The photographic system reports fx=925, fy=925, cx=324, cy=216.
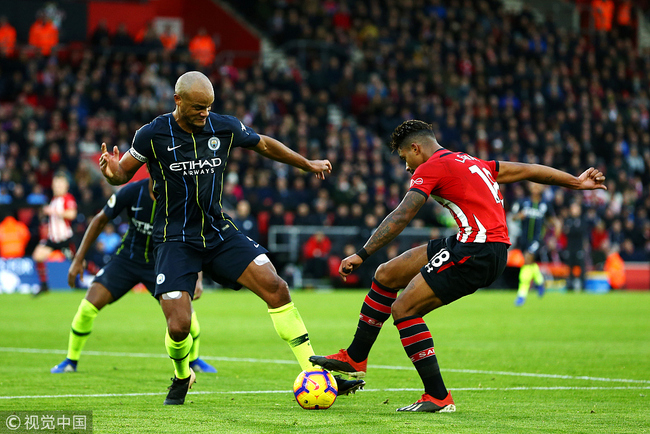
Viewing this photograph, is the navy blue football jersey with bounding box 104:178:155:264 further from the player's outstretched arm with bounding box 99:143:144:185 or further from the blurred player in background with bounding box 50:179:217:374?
the player's outstretched arm with bounding box 99:143:144:185

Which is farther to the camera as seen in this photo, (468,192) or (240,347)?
(240,347)

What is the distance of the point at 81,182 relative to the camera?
901 inches

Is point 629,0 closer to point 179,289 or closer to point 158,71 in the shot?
point 158,71

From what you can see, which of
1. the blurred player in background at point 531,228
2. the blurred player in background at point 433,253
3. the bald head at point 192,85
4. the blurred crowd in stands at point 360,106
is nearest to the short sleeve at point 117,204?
the bald head at point 192,85

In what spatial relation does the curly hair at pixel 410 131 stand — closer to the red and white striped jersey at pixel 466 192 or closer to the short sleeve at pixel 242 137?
the red and white striped jersey at pixel 466 192

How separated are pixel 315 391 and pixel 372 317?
72cm

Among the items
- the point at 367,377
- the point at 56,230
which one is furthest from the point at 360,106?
the point at 367,377

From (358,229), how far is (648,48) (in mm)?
20945

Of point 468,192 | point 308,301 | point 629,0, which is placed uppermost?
point 629,0

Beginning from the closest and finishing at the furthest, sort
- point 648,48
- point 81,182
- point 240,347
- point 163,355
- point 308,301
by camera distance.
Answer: point 163,355
point 240,347
point 308,301
point 81,182
point 648,48

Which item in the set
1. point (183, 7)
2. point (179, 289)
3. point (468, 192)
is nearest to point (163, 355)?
point (179, 289)

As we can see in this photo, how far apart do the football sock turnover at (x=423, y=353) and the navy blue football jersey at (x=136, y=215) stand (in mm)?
3127

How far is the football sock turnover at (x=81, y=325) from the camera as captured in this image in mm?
8875

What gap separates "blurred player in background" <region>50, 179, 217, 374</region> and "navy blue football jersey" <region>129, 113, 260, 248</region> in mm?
1869
